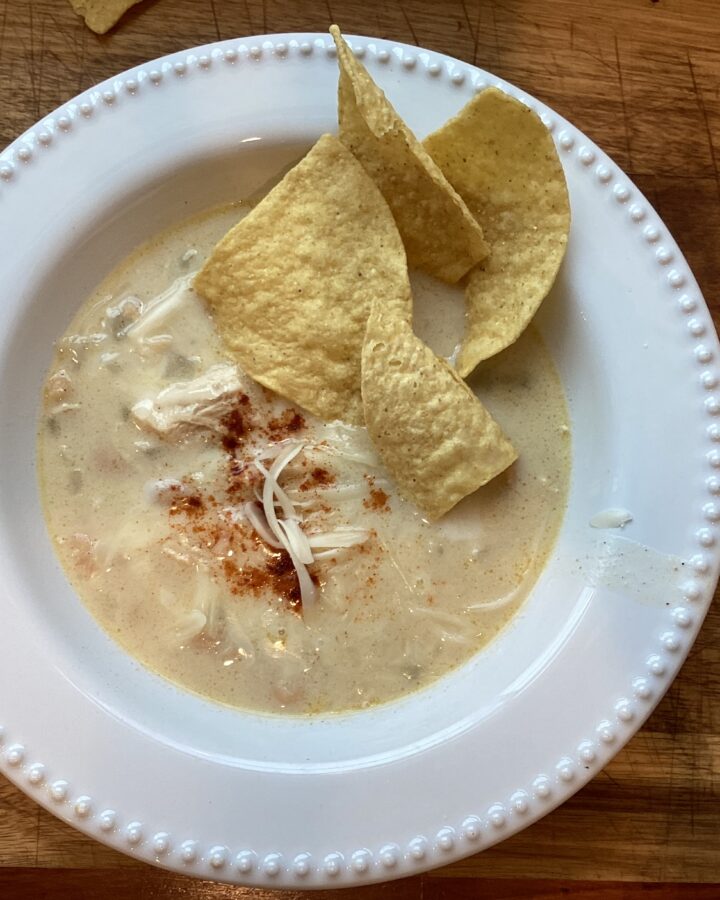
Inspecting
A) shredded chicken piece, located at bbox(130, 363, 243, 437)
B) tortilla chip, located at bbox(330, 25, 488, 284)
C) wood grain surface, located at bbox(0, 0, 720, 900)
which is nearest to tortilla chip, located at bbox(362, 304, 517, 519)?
tortilla chip, located at bbox(330, 25, 488, 284)

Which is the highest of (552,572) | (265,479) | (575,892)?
(265,479)

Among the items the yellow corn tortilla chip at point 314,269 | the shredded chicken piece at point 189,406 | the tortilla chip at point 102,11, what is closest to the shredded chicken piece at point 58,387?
the shredded chicken piece at point 189,406

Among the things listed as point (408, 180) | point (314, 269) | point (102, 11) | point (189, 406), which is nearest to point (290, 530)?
point (189, 406)

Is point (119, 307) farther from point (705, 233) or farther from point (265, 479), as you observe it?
point (705, 233)

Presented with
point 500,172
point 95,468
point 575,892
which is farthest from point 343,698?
point 500,172

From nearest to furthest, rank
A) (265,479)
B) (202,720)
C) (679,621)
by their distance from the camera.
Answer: (679,621) → (202,720) → (265,479)

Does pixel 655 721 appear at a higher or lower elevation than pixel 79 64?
lower

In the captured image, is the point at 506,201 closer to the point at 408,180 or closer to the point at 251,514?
the point at 408,180
